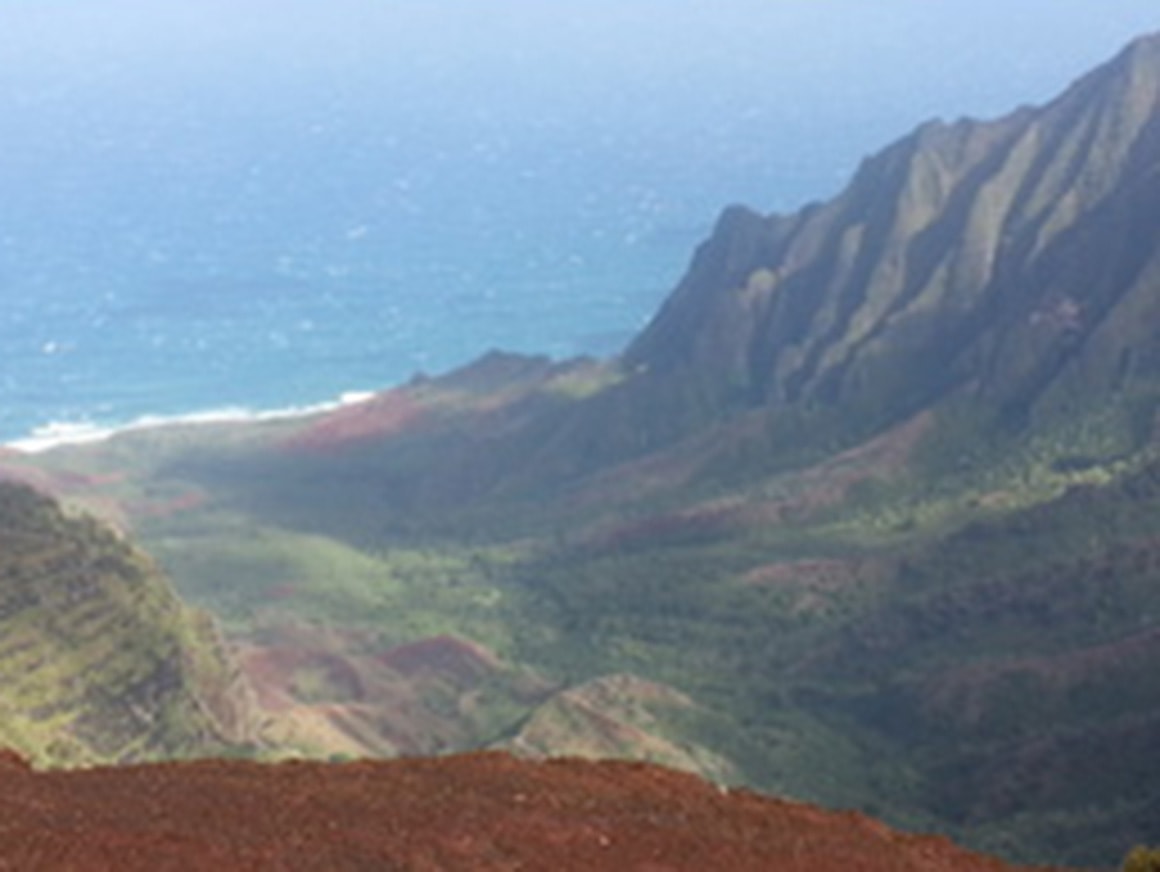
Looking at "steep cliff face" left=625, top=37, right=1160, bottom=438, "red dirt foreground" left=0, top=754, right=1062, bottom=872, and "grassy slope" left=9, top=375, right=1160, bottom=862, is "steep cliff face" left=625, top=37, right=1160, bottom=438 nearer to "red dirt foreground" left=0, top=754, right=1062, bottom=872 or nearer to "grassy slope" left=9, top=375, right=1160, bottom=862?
"grassy slope" left=9, top=375, right=1160, bottom=862

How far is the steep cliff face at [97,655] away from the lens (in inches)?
3255

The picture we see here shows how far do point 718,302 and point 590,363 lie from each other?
16.2 metres

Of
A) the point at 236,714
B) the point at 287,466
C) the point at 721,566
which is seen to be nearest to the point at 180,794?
the point at 236,714

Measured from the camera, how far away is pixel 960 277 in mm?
156500

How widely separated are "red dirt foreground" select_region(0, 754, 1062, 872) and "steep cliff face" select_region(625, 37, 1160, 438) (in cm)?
9763

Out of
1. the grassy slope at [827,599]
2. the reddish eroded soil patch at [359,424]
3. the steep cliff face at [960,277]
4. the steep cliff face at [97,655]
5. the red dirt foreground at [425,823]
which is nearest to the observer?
the red dirt foreground at [425,823]

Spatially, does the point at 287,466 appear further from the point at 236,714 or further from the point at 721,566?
the point at 236,714

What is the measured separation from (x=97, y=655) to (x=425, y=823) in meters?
53.1

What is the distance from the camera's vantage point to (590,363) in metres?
186

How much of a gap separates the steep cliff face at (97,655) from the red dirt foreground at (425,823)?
38.9 metres

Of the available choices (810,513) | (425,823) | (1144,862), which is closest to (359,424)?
(810,513)

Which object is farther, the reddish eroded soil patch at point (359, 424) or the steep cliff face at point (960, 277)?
the reddish eroded soil patch at point (359, 424)

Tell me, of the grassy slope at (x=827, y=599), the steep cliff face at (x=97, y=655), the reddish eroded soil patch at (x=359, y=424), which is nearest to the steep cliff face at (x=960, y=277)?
the grassy slope at (x=827, y=599)

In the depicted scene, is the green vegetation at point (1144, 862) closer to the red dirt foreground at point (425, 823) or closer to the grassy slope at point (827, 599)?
the red dirt foreground at point (425, 823)
